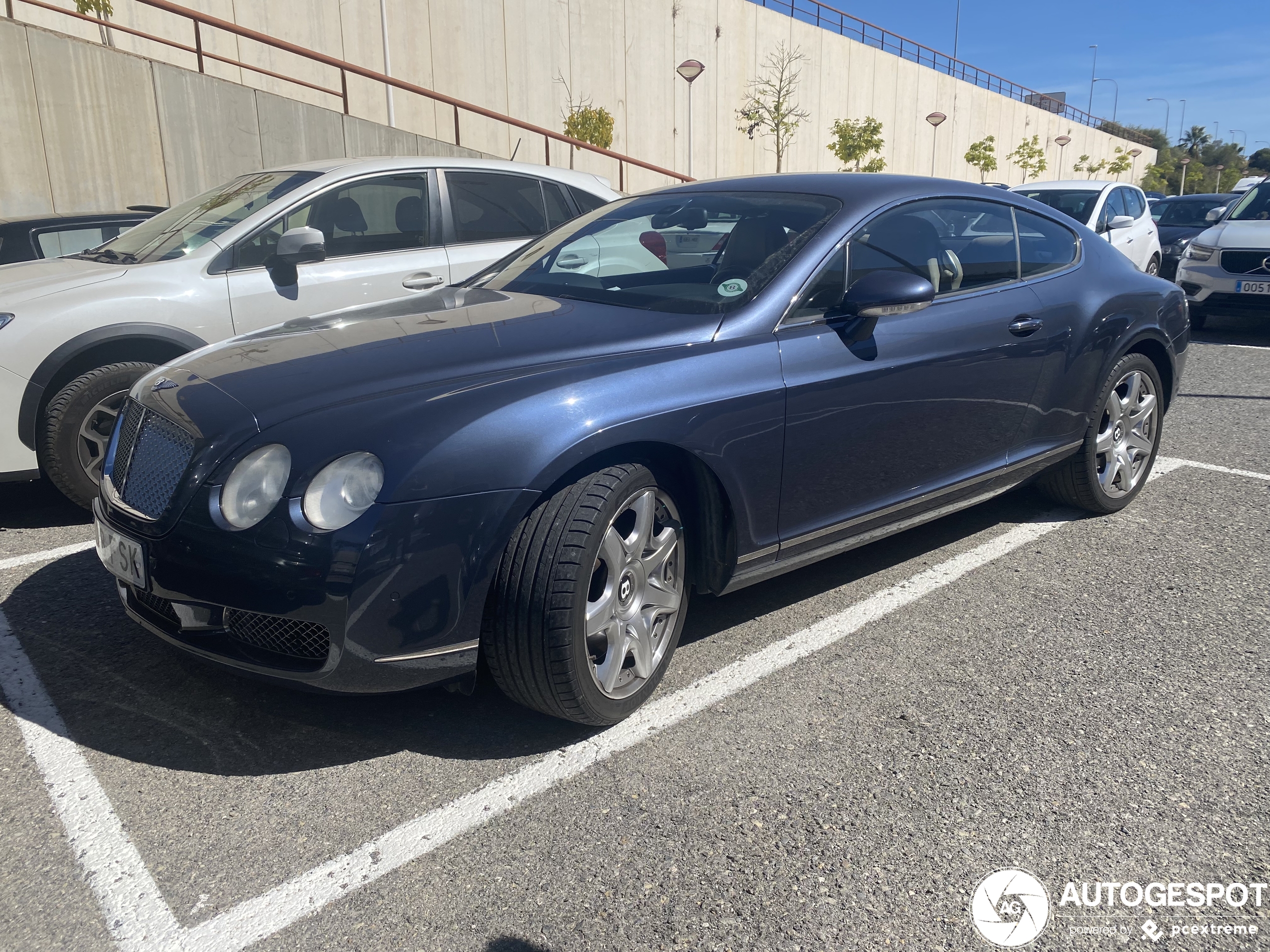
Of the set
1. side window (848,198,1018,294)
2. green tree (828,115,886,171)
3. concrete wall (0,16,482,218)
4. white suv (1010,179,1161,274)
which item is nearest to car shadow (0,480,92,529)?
side window (848,198,1018,294)

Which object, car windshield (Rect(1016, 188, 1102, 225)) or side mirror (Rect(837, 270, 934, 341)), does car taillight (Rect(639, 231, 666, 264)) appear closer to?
side mirror (Rect(837, 270, 934, 341))

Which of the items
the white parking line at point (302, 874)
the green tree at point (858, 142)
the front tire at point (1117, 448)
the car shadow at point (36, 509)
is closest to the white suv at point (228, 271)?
the car shadow at point (36, 509)

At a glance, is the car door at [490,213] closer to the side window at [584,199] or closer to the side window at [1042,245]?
the side window at [584,199]

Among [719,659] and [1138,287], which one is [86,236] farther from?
[1138,287]

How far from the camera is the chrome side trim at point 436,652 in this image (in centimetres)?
248

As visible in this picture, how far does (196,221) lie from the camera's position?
17.7ft

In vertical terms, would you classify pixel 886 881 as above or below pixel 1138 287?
below

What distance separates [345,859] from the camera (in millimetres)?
2279

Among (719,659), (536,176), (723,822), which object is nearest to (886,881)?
(723,822)

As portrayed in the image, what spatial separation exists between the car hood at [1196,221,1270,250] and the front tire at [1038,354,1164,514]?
22.6 ft

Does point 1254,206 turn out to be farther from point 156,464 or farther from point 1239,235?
point 156,464

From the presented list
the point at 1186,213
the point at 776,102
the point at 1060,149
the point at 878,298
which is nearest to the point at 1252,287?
the point at 1186,213

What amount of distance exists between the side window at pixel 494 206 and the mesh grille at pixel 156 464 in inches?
134

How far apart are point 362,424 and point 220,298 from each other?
2.93 meters
